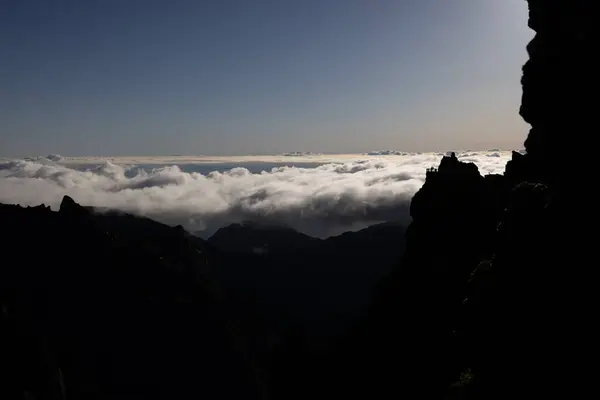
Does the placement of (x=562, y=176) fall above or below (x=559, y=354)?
above

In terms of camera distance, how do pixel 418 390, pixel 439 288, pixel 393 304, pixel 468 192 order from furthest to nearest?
pixel 468 192, pixel 393 304, pixel 439 288, pixel 418 390

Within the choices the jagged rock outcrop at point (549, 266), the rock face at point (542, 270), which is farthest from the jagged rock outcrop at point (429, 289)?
the jagged rock outcrop at point (549, 266)

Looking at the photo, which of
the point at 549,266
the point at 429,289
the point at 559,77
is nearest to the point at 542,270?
the point at 549,266

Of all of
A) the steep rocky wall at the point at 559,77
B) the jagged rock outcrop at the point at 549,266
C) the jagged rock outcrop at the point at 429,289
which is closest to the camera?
the jagged rock outcrop at the point at 549,266

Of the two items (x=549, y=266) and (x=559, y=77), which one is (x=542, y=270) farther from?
(x=559, y=77)

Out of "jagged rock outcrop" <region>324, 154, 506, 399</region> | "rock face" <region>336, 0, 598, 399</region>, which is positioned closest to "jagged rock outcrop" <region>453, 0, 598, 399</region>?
"rock face" <region>336, 0, 598, 399</region>

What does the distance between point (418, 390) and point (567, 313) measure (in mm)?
33107

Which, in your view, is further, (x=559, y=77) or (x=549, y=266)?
(x=559, y=77)

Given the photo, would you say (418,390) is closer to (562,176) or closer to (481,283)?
(481,283)

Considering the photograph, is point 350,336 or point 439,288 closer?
point 439,288

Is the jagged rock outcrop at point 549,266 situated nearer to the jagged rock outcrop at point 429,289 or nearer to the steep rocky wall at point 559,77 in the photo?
the steep rocky wall at point 559,77

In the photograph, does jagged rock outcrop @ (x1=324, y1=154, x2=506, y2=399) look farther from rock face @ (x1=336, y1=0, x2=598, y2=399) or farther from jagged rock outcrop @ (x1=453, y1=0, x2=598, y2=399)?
jagged rock outcrop @ (x1=453, y1=0, x2=598, y2=399)

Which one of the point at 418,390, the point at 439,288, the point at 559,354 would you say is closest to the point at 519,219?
the point at 559,354

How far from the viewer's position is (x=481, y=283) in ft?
111
